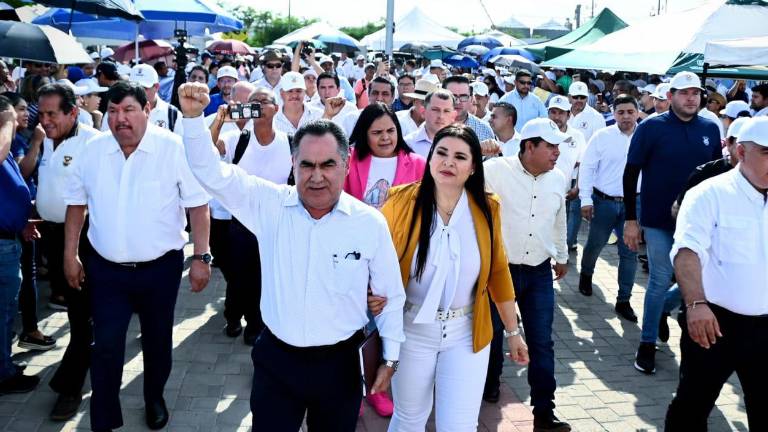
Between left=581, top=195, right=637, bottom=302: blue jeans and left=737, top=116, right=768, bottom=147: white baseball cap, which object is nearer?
left=737, top=116, right=768, bottom=147: white baseball cap

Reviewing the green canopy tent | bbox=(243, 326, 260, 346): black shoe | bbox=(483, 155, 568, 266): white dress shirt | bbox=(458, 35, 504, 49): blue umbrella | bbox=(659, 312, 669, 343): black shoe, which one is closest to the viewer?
bbox=(483, 155, 568, 266): white dress shirt

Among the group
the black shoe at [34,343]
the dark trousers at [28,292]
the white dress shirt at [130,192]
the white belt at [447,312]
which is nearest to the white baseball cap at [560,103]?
the white belt at [447,312]

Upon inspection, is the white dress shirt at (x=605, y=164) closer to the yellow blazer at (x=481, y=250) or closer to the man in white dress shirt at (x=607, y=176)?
the man in white dress shirt at (x=607, y=176)

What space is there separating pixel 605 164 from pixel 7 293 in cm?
554

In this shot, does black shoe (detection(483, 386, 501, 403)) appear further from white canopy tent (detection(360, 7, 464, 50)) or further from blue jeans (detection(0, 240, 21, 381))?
white canopy tent (detection(360, 7, 464, 50))

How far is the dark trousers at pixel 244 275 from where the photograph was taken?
5.45 meters

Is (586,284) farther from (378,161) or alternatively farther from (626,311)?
(378,161)

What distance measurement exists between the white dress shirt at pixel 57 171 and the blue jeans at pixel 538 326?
3.11 metres

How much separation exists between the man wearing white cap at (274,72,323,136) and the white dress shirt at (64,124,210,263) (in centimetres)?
249

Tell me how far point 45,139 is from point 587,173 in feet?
16.7

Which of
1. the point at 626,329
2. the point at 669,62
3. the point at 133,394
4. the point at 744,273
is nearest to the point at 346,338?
the point at 744,273

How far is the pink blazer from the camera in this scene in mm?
4535

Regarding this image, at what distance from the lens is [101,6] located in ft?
23.0

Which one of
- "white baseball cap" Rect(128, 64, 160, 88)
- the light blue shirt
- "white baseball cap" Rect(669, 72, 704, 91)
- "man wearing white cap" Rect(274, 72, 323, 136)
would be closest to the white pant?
"white baseball cap" Rect(669, 72, 704, 91)
